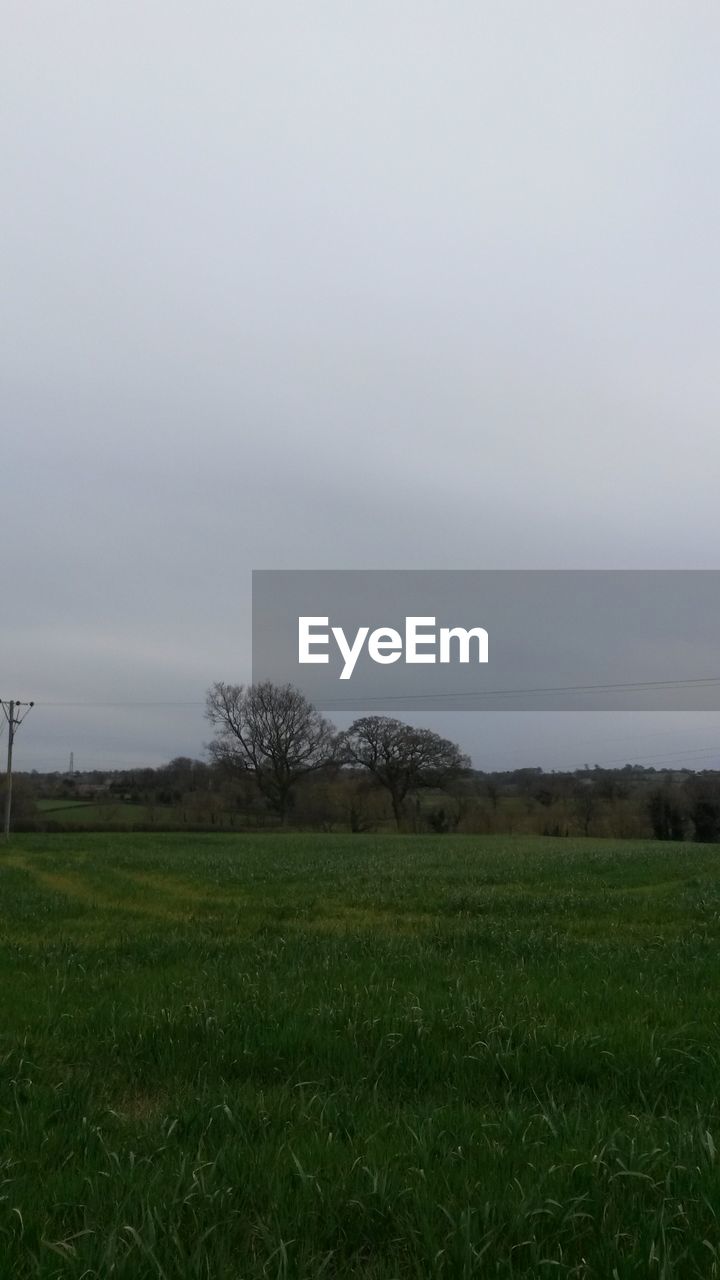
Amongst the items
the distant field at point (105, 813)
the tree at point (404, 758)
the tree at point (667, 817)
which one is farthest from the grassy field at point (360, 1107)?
the tree at point (404, 758)

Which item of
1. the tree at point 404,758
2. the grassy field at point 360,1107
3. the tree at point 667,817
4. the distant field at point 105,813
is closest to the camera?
the grassy field at point 360,1107

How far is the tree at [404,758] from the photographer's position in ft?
332

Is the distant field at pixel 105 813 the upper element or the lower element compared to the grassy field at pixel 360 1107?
lower

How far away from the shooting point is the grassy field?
351 cm

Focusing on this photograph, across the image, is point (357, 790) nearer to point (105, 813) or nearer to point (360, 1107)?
point (105, 813)

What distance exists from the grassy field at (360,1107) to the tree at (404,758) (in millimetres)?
89710

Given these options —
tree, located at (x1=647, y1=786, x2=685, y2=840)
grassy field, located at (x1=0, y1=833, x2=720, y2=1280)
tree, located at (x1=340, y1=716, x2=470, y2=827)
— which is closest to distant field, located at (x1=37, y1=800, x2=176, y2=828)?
tree, located at (x1=340, y1=716, x2=470, y2=827)

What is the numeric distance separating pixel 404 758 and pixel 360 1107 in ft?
318

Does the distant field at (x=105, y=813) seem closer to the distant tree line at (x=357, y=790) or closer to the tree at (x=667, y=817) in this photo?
the distant tree line at (x=357, y=790)

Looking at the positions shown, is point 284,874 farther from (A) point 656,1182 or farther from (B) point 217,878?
(A) point 656,1182

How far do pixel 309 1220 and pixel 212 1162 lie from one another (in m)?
0.62

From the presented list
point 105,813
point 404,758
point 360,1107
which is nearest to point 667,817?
point 404,758

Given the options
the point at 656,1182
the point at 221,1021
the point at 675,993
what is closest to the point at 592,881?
the point at 675,993

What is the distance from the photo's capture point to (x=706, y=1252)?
11.2 feet
